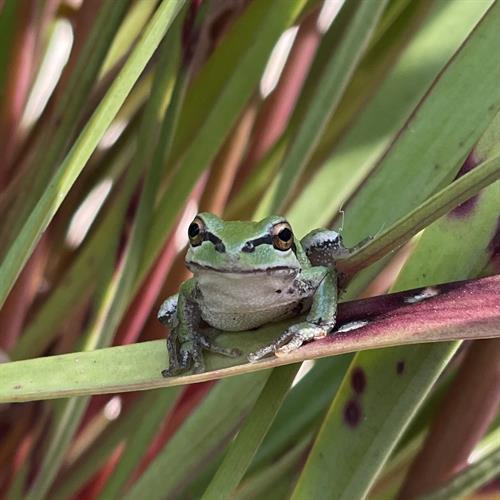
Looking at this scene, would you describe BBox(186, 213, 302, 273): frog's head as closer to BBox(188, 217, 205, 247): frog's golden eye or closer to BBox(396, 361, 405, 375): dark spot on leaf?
BBox(188, 217, 205, 247): frog's golden eye

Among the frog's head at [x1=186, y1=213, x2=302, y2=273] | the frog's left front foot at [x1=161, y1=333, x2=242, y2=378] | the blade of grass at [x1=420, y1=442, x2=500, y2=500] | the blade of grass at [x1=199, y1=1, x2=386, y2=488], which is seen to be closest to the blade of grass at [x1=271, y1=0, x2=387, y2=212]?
the blade of grass at [x1=199, y1=1, x2=386, y2=488]

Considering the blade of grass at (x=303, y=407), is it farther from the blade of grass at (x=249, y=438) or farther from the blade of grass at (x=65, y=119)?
the blade of grass at (x=65, y=119)

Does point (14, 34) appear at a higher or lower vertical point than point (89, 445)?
higher

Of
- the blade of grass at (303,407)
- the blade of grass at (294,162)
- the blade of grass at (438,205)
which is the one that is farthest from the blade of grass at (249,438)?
the blade of grass at (303,407)

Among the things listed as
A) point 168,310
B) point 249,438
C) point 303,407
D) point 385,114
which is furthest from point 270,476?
point 385,114

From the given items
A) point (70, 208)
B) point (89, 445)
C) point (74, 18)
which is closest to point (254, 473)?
point (89, 445)

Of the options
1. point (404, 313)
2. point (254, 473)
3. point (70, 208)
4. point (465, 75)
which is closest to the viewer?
point (404, 313)

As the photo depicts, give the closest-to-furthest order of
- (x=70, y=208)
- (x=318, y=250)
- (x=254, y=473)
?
(x=318, y=250) < (x=254, y=473) < (x=70, y=208)

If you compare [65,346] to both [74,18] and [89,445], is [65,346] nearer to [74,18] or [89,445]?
[89,445]
